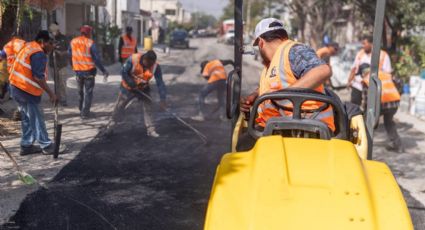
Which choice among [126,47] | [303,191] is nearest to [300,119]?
[303,191]

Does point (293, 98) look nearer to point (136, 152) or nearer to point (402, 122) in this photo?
point (136, 152)

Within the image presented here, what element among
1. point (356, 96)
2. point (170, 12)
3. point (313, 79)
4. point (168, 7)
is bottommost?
point (356, 96)

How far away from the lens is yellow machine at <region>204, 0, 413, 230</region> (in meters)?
2.25

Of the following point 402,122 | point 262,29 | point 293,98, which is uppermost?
point 262,29

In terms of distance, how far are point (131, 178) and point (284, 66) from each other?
320cm

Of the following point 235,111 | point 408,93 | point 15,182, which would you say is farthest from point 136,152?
point 408,93

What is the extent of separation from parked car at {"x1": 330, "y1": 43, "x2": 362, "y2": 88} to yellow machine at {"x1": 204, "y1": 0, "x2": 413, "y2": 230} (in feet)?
47.5

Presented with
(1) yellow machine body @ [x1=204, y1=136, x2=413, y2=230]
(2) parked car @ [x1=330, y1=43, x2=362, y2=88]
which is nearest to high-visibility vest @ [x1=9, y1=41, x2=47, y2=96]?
(1) yellow machine body @ [x1=204, y1=136, x2=413, y2=230]

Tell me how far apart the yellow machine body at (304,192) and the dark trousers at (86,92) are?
26.1 ft

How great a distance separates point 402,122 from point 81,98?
256 inches

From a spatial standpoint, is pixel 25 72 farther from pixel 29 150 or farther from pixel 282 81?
pixel 282 81

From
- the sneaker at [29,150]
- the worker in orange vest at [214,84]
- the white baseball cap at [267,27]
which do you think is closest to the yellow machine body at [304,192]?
the white baseball cap at [267,27]

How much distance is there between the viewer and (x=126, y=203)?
5.32 m

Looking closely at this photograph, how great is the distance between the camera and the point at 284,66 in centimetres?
358
